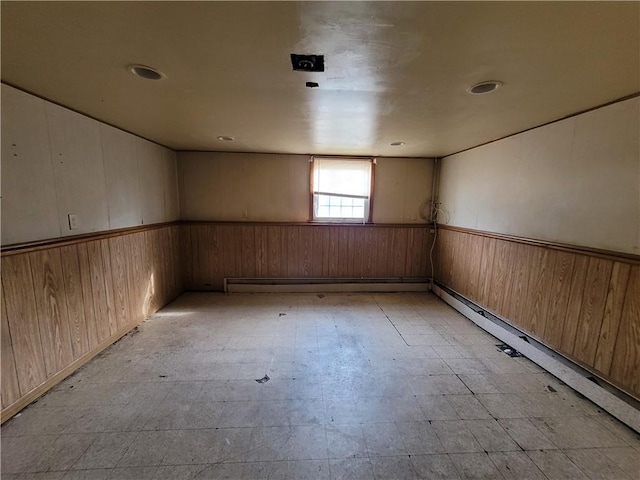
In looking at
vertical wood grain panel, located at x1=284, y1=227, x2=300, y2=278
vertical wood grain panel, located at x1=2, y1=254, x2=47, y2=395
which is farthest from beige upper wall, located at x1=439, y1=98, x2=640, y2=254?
vertical wood grain panel, located at x1=2, y1=254, x2=47, y2=395

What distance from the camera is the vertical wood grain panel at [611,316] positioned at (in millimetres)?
1804

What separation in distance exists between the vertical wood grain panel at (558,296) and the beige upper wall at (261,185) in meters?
2.39

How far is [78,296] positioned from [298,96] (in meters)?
2.38

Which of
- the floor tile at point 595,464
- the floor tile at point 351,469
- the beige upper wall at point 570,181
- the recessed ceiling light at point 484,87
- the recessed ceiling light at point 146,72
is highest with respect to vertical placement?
the recessed ceiling light at point 484,87

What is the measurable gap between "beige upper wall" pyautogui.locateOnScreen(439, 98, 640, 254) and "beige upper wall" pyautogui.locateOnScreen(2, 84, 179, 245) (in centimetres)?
402

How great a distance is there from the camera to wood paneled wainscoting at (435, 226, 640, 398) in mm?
1775

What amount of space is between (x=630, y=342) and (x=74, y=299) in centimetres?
405

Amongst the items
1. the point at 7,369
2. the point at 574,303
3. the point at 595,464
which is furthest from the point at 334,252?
the point at 7,369

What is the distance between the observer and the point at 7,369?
1.67 metres

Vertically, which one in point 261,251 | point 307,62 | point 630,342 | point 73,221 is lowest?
point 630,342

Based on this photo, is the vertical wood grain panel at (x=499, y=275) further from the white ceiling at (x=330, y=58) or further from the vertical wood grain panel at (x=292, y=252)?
the vertical wood grain panel at (x=292, y=252)

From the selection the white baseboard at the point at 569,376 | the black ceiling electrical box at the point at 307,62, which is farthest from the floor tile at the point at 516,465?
the black ceiling electrical box at the point at 307,62

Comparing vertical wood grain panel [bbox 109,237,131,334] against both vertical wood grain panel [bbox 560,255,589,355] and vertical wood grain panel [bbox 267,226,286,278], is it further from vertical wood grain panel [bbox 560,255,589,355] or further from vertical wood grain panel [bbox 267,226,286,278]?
vertical wood grain panel [bbox 560,255,589,355]

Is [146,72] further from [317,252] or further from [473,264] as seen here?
[473,264]
